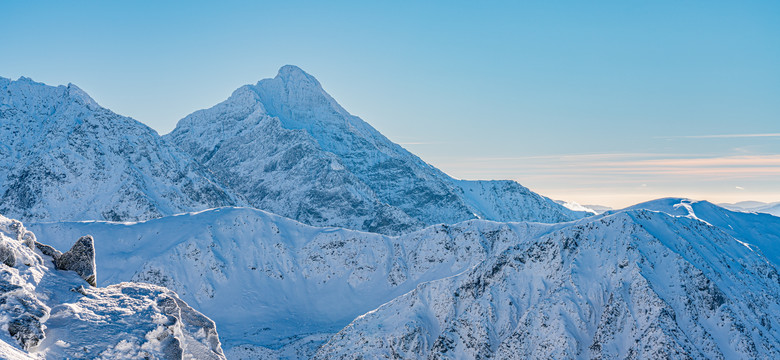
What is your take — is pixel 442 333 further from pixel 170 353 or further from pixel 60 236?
pixel 60 236

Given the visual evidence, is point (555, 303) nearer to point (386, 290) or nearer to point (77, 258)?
point (77, 258)

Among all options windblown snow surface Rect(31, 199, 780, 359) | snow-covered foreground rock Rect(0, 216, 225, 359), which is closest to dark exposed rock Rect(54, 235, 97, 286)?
snow-covered foreground rock Rect(0, 216, 225, 359)

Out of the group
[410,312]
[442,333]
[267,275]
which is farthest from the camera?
[267,275]

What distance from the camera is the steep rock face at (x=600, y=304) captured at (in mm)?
86375

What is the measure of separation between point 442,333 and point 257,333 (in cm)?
6340

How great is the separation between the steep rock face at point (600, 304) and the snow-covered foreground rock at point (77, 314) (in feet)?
204

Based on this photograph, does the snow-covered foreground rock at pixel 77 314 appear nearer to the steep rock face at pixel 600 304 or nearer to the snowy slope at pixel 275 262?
the steep rock face at pixel 600 304

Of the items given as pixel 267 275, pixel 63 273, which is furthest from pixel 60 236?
pixel 63 273

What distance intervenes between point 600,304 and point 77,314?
78.3m

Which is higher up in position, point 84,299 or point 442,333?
point 84,299

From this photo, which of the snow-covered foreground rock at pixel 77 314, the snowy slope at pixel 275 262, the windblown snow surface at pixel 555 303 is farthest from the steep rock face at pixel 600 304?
the snow-covered foreground rock at pixel 77 314

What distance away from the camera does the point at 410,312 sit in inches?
4215

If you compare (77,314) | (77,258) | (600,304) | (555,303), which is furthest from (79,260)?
(600,304)

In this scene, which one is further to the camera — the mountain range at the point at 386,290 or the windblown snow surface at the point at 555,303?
the windblown snow surface at the point at 555,303
